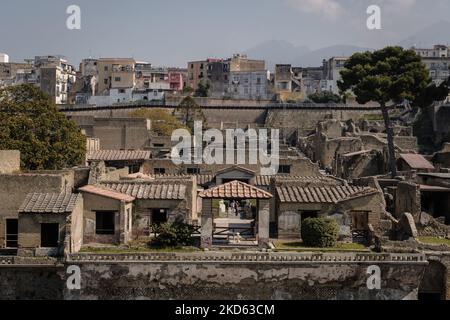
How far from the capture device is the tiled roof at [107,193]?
91.0 ft

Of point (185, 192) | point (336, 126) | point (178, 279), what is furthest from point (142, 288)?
point (336, 126)

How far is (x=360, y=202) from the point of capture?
2925 centimetres

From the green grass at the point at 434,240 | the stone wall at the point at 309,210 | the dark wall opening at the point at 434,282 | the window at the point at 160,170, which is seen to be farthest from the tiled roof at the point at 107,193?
the window at the point at 160,170

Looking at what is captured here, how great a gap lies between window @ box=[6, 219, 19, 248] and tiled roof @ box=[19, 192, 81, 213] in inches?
72.2

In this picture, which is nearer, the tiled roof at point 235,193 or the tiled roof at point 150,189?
the tiled roof at point 235,193

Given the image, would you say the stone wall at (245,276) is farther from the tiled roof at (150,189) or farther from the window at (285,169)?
the window at (285,169)

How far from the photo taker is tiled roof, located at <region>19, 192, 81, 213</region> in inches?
1040

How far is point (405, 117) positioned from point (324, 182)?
51.5 metres

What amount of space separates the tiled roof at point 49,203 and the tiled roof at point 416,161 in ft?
85.8

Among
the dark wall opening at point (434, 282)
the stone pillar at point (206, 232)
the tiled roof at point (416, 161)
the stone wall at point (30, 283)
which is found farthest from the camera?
the tiled roof at point (416, 161)

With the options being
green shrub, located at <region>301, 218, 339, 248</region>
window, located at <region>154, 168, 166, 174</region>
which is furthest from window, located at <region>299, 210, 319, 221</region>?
window, located at <region>154, 168, 166, 174</region>

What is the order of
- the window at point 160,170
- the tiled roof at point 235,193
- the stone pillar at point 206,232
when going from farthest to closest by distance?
the window at point 160,170, the tiled roof at point 235,193, the stone pillar at point 206,232

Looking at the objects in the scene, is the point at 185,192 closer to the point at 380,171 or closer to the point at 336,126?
the point at 380,171

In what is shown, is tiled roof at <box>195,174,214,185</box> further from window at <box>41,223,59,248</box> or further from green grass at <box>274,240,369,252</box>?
window at <box>41,223,59,248</box>
